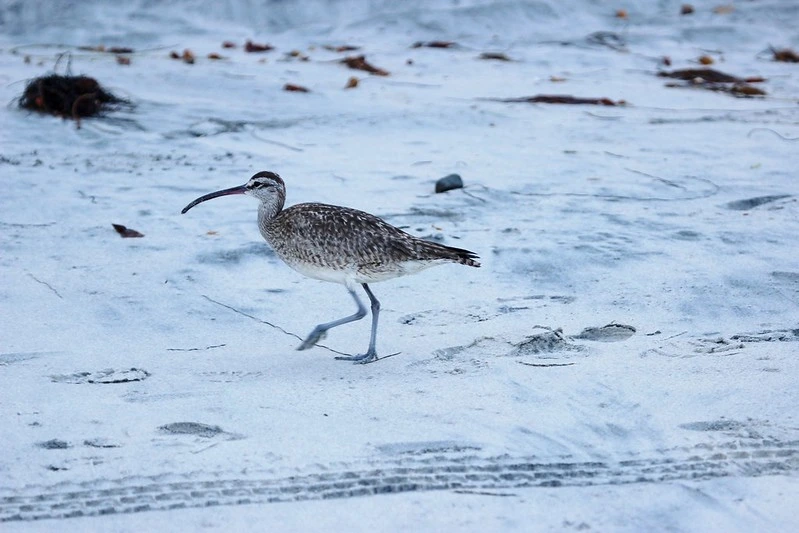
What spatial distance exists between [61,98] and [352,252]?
5007 millimetres

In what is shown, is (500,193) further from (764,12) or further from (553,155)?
(764,12)

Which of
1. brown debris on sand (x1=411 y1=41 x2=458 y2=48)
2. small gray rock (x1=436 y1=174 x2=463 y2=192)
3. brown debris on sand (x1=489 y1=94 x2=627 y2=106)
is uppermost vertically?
brown debris on sand (x1=411 y1=41 x2=458 y2=48)

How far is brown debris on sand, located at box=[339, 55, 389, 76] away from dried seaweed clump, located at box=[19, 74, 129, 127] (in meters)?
3.22

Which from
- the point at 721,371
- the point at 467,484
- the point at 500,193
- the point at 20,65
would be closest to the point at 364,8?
the point at 20,65

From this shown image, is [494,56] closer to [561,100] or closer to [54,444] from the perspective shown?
[561,100]

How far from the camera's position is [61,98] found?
31.6ft

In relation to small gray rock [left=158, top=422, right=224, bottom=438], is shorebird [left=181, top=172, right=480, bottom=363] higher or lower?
higher

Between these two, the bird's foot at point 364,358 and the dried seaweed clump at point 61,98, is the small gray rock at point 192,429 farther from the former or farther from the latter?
the dried seaweed clump at point 61,98

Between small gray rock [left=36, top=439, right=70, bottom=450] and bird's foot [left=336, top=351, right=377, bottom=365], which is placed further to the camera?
bird's foot [left=336, top=351, right=377, bottom=365]

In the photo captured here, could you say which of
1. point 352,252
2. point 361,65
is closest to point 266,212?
point 352,252

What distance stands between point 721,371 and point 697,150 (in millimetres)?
4449

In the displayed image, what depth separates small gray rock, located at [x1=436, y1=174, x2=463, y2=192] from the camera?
26.5 ft

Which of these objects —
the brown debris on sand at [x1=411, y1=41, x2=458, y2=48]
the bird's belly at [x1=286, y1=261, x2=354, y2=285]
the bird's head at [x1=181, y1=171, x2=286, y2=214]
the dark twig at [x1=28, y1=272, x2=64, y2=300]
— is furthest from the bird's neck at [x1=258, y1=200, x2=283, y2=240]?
the brown debris on sand at [x1=411, y1=41, x2=458, y2=48]

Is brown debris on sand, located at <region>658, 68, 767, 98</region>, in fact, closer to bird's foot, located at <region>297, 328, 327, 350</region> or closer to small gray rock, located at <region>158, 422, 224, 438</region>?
bird's foot, located at <region>297, 328, 327, 350</region>
